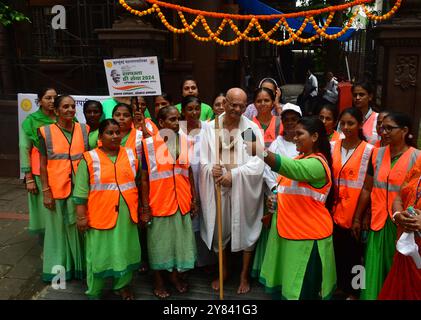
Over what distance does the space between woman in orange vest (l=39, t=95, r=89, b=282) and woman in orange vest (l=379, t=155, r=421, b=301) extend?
2.78 metres

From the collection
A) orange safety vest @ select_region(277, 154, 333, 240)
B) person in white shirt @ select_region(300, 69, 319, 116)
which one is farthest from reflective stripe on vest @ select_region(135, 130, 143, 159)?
person in white shirt @ select_region(300, 69, 319, 116)

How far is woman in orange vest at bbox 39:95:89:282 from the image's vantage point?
3850 mm

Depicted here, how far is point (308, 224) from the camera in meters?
3.12

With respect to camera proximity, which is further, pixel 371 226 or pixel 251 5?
pixel 251 5

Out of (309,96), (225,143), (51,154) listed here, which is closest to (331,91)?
(309,96)

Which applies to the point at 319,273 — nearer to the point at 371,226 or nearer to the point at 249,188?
the point at 371,226

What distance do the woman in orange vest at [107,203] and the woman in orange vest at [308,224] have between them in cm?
124

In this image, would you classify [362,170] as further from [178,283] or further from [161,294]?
[161,294]

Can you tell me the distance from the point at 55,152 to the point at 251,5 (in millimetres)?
8599

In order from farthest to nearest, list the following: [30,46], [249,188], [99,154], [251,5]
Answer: [251,5] → [30,46] → [249,188] → [99,154]

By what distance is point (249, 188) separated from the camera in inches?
149

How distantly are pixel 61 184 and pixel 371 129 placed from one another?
3.05 metres

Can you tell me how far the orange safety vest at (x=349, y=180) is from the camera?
11.2ft

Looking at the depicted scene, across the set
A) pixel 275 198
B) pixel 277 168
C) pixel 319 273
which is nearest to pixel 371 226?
pixel 319 273
